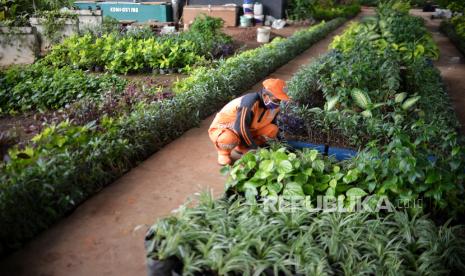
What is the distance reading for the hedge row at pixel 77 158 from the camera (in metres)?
3.19

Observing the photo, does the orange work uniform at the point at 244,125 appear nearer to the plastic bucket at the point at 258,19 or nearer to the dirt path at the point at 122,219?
the dirt path at the point at 122,219

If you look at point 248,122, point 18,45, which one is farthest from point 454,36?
point 18,45

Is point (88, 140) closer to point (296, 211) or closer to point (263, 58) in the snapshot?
point (296, 211)

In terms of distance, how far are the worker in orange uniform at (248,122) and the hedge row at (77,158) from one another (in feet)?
3.05

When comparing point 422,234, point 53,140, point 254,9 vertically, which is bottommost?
point 422,234

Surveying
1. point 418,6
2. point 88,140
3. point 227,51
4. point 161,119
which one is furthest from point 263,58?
point 418,6

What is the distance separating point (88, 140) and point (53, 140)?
36 centimetres

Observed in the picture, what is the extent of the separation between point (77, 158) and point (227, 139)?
1439 mm

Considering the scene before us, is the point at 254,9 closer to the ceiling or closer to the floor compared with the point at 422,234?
closer to the ceiling

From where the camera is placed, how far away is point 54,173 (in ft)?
11.4

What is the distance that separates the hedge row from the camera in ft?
10.5

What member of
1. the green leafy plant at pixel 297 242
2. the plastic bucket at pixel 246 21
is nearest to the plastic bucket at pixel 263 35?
the plastic bucket at pixel 246 21

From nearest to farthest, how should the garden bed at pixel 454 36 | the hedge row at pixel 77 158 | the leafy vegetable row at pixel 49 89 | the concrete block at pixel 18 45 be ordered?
1. the hedge row at pixel 77 158
2. the leafy vegetable row at pixel 49 89
3. the concrete block at pixel 18 45
4. the garden bed at pixel 454 36

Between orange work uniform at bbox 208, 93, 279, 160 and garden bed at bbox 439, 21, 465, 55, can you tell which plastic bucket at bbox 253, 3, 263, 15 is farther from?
orange work uniform at bbox 208, 93, 279, 160
